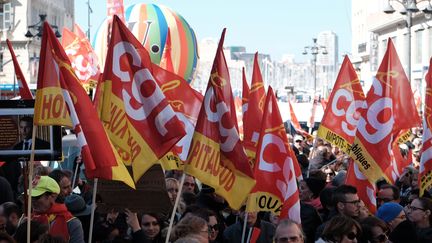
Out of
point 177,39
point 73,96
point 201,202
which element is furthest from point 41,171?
point 177,39

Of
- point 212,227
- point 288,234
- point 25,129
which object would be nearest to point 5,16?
point 25,129

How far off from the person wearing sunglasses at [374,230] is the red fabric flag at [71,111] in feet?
5.86

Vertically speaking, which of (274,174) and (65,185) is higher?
(274,174)

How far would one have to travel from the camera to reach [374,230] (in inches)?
365

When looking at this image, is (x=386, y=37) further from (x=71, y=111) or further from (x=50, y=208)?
(x=71, y=111)

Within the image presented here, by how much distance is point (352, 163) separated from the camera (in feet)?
40.8

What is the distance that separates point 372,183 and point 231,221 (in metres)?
1.37

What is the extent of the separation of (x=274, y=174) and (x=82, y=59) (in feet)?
48.0

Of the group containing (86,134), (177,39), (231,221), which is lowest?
(231,221)

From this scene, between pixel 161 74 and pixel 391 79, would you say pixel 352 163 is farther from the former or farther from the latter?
pixel 161 74

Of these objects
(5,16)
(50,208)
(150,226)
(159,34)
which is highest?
(5,16)

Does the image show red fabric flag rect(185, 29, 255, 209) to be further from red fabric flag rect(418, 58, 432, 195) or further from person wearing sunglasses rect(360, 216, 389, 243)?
red fabric flag rect(418, 58, 432, 195)

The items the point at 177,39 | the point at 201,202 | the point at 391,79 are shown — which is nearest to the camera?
the point at 201,202

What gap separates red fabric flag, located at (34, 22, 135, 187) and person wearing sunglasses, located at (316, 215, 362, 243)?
1.36m
